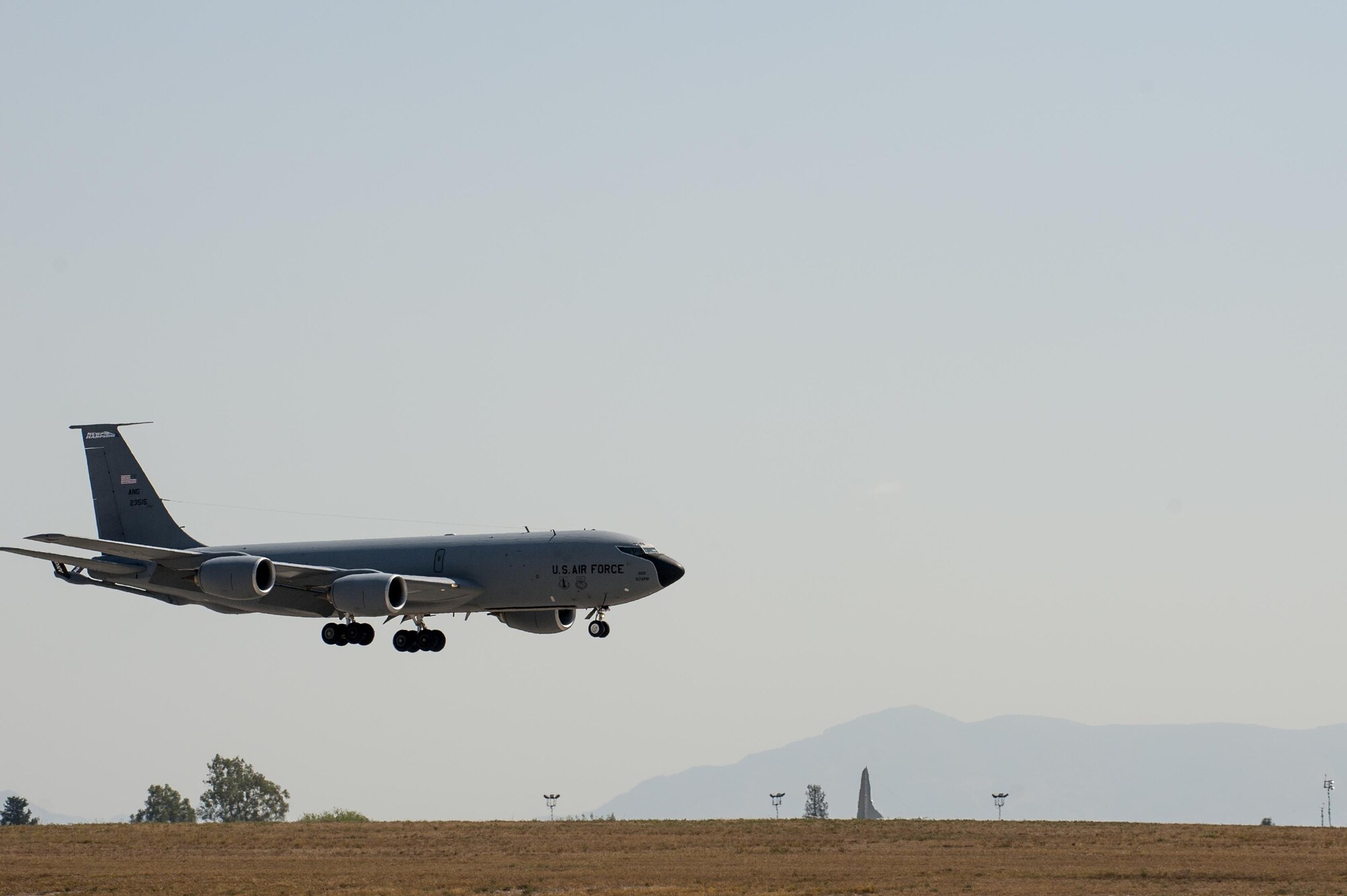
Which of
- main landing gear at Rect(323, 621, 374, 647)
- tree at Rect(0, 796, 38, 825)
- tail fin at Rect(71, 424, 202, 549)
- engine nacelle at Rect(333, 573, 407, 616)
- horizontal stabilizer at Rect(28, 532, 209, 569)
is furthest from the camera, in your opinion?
tree at Rect(0, 796, 38, 825)

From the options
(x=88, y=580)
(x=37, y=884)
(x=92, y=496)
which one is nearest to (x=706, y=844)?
(x=37, y=884)

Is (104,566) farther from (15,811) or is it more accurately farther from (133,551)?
(15,811)

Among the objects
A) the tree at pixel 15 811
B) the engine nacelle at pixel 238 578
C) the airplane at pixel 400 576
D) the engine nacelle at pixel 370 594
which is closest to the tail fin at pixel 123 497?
the airplane at pixel 400 576

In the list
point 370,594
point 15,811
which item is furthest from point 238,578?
point 15,811

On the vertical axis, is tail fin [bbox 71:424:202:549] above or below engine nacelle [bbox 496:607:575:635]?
above

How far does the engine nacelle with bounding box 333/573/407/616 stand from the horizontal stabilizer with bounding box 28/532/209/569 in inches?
250

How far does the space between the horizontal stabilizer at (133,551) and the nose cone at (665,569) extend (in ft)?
63.0

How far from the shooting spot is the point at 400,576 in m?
70.5

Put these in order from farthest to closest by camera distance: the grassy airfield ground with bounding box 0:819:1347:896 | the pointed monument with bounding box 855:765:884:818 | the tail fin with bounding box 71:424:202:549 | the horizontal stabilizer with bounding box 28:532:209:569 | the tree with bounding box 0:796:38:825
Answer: the tree with bounding box 0:796:38:825 → the pointed monument with bounding box 855:765:884:818 → the tail fin with bounding box 71:424:202:549 → the horizontal stabilizer with bounding box 28:532:209:569 → the grassy airfield ground with bounding box 0:819:1347:896

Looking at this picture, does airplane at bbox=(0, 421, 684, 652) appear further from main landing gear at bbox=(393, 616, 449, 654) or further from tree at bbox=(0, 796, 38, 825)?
tree at bbox=(0, 796, 38, 825)

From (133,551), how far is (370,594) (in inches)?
380

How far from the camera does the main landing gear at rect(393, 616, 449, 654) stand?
75.8 m

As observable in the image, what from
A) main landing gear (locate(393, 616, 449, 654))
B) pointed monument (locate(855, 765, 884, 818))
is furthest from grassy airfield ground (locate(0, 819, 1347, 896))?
pointed monument (locate(855, 765, 884, 818))

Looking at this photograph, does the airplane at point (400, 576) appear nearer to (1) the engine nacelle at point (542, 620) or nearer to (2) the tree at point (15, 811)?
(1) the engine nacelle at point (542, 620)
